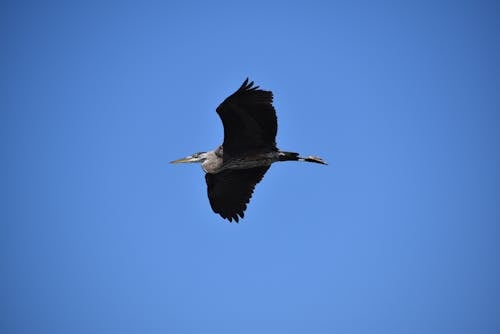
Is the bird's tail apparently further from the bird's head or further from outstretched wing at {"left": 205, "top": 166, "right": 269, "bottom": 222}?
the bird's head

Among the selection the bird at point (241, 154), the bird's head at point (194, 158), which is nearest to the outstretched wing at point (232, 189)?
the bird at point (241, 154)

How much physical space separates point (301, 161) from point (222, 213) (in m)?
2.07

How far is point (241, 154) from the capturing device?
12.0 meters

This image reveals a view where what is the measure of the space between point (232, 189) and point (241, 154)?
3.60 ft

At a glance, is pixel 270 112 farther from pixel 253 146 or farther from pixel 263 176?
pixel 263 176

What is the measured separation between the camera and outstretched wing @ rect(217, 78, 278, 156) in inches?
430

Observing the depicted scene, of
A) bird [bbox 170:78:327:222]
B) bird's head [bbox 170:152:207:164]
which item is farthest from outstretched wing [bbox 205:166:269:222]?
bird's head [bbox 170:152:207:164]

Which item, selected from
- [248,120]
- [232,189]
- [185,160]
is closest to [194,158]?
[185,160]

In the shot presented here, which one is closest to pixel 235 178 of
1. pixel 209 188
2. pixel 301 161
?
pixel 209 188

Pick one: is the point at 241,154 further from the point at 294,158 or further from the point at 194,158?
the point at 194,158

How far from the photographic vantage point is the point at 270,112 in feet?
36.2

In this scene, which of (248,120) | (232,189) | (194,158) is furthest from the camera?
(194,158)

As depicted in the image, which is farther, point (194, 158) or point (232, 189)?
point (194, 158)

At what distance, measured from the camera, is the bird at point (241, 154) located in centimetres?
1101
